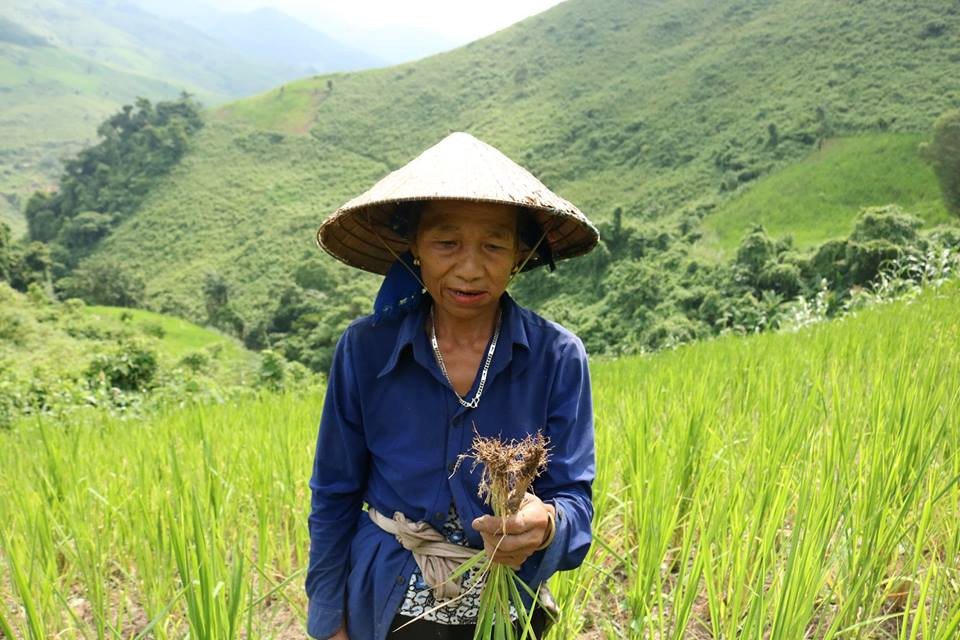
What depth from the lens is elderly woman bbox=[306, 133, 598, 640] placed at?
1.17m

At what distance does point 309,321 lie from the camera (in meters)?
32.8

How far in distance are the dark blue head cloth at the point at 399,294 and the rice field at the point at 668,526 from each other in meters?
0.51

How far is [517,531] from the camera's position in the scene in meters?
0.91

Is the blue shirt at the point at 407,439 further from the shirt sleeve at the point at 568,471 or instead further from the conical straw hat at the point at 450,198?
the conical straw hat at the point at 450,198

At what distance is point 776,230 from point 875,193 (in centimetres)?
392

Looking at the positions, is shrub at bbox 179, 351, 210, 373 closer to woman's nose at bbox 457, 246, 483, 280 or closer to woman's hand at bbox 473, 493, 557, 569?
woman's nose at bbox 457, 246, 483, 280

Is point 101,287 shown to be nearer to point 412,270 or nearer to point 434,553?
point 412,270

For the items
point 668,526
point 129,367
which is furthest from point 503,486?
point 129,367

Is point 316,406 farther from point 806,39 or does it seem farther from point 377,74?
point 377,74

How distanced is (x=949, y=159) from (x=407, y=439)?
25243mm

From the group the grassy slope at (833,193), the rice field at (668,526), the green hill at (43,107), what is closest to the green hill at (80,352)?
the rice field at (668,526)

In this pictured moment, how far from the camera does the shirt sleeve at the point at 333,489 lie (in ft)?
4.17

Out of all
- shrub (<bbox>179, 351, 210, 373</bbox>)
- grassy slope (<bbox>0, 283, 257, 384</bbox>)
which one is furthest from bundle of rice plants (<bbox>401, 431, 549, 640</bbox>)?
shrub (<bbox>179, 351, 210, 373</bbox>)

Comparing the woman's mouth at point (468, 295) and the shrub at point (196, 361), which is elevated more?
the woman's mouth at point (468, 295)
